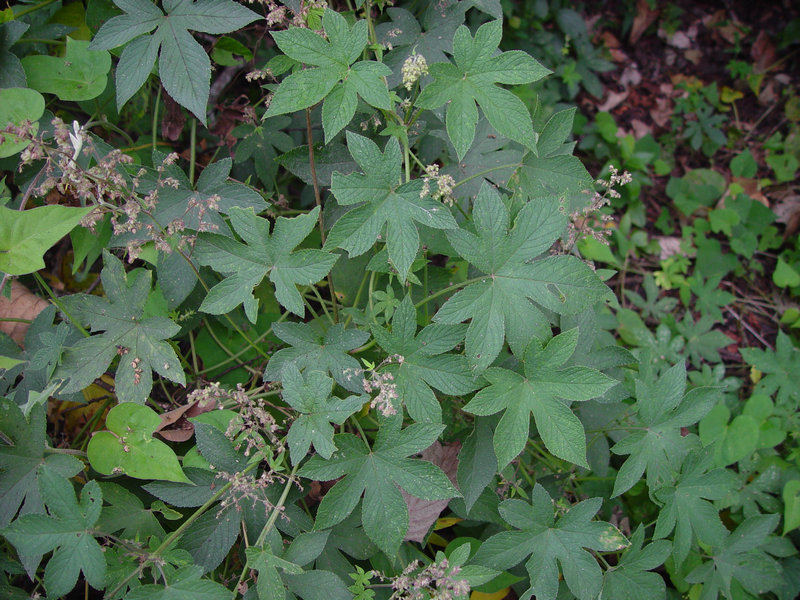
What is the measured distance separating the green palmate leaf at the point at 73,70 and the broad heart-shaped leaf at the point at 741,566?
109 inches

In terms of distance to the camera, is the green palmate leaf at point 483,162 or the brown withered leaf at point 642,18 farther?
the brown withered leaf at point 642,18

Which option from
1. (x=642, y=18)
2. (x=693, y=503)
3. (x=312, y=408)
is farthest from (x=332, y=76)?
(x=642, y=18)

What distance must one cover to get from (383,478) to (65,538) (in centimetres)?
83

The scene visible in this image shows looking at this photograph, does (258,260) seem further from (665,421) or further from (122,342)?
(665,421)

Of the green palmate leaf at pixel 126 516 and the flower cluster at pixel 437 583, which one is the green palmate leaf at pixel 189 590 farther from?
the flower cluster at pixel 437 583

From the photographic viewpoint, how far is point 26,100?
1.66 metres

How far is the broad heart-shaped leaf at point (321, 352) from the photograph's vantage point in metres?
1.61

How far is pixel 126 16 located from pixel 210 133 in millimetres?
714

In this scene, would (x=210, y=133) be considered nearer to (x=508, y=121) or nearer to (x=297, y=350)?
(x=297, y=350)

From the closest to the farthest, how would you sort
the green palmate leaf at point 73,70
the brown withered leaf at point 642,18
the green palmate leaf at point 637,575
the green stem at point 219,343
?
the green palmate leaf at point 637,575, the green palmate leaf at point 73,70, the green stem at point 219,343, the brown withered leaf at point 642,18

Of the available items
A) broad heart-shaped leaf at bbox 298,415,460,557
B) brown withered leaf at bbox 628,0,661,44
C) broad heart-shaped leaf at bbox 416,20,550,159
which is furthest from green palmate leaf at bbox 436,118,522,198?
brown withered leaf at bbox 628,0,661,44

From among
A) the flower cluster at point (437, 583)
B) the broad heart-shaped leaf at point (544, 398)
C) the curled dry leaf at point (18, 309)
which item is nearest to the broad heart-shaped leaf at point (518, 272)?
the broad heart-shaped leaf at point (544, 398)

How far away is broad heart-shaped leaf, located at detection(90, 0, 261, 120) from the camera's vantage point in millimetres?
1617

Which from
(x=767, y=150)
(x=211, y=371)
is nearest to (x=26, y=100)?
(x=211, y=371)
